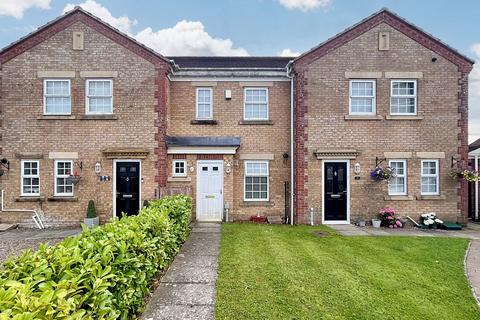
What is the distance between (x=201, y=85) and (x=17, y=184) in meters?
8.74

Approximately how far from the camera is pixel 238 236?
9.55m

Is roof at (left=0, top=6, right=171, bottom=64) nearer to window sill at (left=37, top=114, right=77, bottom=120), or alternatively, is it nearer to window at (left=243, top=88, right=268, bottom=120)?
window sill at (left=37, top=114, right=77, bottom=120)

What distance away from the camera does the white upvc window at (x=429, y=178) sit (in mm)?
12148

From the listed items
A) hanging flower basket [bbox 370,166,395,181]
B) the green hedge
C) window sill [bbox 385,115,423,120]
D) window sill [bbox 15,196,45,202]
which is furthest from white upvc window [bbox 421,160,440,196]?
window sill [bbox 15,196,45,202]

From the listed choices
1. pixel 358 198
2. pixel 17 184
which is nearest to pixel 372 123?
pixel 358 198

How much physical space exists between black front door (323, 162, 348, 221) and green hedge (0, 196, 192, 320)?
28.8 feet

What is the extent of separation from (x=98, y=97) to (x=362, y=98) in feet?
37.0

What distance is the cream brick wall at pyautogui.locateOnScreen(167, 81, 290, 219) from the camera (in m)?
12.7

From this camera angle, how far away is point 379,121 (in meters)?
12.1

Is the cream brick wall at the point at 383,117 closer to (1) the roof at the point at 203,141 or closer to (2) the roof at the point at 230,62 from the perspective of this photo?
(1) the roof at the point at 203,141

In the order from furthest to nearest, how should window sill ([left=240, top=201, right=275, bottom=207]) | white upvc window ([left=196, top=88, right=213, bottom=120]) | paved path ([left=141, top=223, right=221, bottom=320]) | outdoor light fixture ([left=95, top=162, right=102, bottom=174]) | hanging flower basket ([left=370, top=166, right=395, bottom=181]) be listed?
white upvc window ([left=196, top=88, right=213, bottom=120])
window sill ([left=240, top=201, right=275, bottom=207])
outdoor light fixture ([left=95, top=162, right=102, bottom=174])
hanging flower basket ([left=370, top=166, right=395, bottom=181])
paved path ([left=141, top=223, right=221, bottom=320])

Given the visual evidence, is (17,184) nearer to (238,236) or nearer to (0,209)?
(0,209)

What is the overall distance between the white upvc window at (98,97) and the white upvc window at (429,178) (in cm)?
1364

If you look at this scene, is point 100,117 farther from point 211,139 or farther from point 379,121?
point 379,121
